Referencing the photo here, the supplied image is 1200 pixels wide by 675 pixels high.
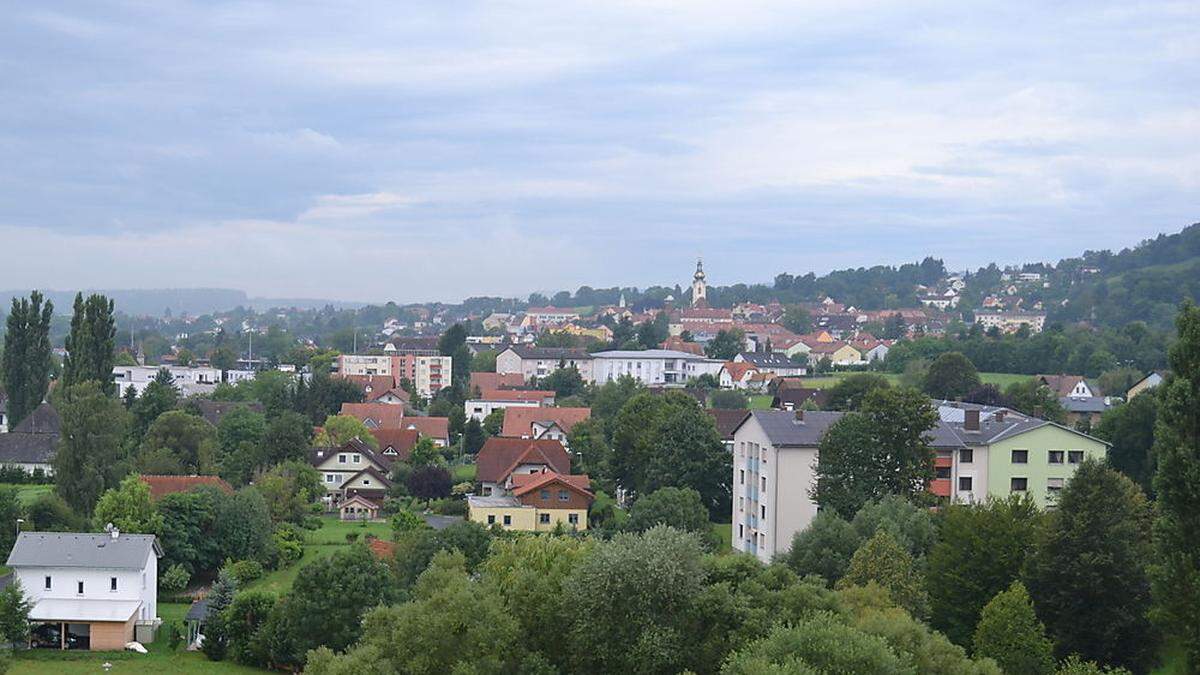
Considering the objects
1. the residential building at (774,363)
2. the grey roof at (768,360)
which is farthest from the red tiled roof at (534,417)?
the grey roof at (768,360)

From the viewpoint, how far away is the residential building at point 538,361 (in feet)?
385

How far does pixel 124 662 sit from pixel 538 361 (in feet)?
291

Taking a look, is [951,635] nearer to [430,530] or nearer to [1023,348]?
[430,530]

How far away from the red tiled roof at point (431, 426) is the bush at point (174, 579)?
110 ft

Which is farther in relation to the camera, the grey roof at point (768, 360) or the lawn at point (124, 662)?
the grey roof at point (768, 360)

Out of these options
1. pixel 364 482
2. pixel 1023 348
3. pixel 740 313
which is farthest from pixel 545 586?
pixel 740 313

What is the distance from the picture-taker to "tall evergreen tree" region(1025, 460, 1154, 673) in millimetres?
25281

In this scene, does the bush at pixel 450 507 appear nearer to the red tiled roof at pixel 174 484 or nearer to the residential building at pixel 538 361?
the red tiled roof at pixel 174 484

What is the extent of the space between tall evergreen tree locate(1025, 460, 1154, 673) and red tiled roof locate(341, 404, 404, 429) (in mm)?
48194

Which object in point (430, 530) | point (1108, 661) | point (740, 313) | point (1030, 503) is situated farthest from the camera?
point (740, 313)

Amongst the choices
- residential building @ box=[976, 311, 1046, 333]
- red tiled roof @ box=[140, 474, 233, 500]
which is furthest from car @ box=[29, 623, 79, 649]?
residential building @ box=[976, 311, 1046, 333]

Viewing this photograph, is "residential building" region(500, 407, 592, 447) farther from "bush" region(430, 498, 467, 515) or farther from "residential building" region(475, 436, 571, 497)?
"bush" region(430, 498, 467, 515)

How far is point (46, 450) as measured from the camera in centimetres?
5494

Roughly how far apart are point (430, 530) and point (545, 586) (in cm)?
1243
